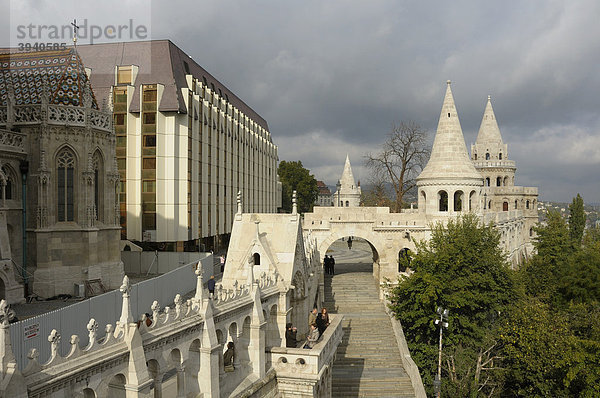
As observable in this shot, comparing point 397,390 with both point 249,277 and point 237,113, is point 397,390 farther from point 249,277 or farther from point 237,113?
point 237,113

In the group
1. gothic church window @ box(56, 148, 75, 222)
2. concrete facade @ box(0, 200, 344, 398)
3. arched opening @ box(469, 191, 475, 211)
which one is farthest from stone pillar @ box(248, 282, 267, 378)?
arched opening @ box(469, 191, 475, 211)

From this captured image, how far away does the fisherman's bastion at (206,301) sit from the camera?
9.25 metres

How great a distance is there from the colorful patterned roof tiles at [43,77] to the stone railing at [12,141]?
225cm

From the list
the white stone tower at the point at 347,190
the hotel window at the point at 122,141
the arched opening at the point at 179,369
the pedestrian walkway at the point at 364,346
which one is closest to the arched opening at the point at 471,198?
the pedestrian walkway at the point at 364,346

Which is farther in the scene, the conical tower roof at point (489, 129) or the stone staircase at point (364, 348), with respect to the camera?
the conical tower roof at point (489, 129)

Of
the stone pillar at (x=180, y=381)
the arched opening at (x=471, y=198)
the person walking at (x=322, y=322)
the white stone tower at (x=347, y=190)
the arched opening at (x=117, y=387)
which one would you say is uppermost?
the white stone tower at (x=347, y=190)

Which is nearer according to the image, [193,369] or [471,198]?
[193,369]

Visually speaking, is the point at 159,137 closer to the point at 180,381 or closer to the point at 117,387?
the point at 180,381

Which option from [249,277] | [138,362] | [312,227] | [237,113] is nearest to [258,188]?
[237,113]

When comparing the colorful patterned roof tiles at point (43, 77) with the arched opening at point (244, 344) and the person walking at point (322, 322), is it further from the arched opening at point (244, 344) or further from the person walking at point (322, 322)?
the person walking at point (322, 322)

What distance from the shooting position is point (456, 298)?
26141mm

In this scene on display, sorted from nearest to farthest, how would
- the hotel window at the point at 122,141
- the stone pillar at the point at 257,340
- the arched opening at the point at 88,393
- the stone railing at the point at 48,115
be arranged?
the arched opening at the point at 88,393 → the stone pillar at the point at 257,340 → the stone railing at the point at 48,115 → the hotel window at the point at 122,141

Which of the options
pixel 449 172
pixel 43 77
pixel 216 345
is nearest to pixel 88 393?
pixel 216 345

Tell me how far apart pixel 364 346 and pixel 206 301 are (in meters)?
16.1
